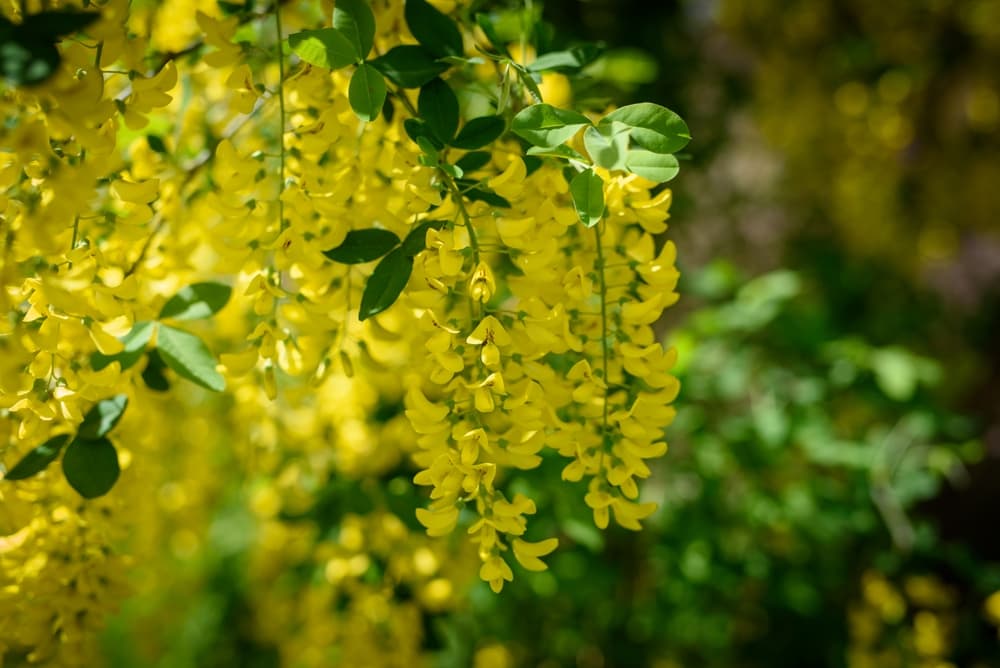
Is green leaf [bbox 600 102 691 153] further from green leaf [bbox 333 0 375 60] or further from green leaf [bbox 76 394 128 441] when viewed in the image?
green leaf [bbox 76 394 128 441]

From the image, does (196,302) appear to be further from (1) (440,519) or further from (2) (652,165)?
(2) (652,165)

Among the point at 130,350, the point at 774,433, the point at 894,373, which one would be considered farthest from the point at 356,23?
the point at 894,373

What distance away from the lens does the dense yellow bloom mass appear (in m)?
0.59

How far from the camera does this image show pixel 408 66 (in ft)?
2.18

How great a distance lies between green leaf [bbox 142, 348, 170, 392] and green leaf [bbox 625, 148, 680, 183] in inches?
21.0

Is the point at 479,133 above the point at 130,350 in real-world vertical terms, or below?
above

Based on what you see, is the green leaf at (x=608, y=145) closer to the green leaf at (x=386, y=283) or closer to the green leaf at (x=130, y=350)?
the green leaf at (x=386, y=283)

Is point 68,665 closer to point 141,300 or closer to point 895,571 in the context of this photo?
point 141,300

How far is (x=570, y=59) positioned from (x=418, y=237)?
0.83 feet

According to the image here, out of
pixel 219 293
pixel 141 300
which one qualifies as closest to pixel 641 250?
pixel 219 293

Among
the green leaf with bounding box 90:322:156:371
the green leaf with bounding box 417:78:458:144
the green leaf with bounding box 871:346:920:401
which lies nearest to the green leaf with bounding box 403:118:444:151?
the green leaf with bounding box 417:78:458:144

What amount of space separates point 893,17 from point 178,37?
2.13m

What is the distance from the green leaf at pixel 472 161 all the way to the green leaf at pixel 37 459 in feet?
1.55

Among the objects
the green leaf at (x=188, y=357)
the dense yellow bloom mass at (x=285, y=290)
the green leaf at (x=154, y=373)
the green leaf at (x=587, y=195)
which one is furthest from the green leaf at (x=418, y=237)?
the green leaf at (x=154, y=373)
